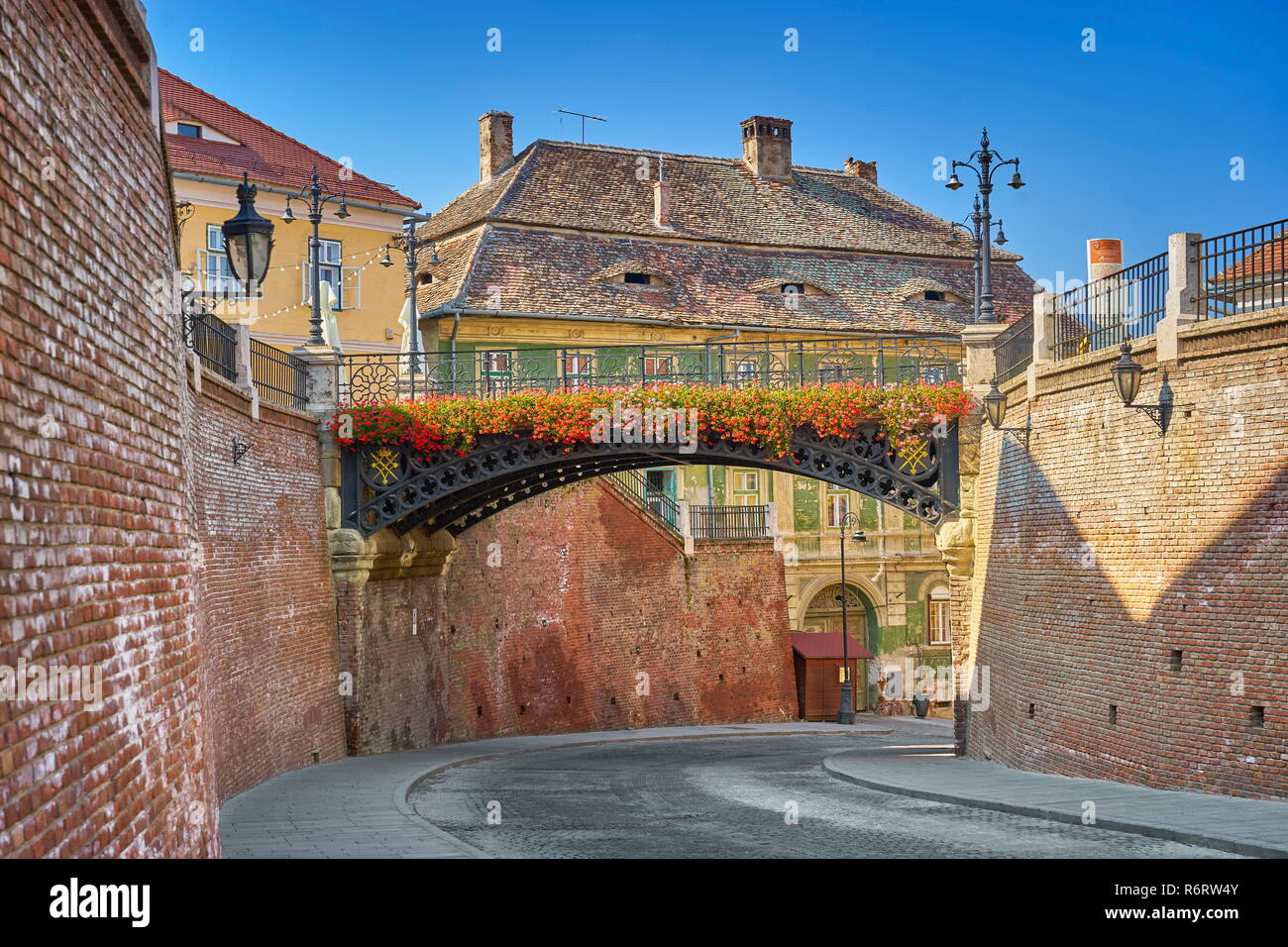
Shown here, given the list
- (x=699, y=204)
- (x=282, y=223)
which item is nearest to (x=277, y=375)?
(x=282, y=223)

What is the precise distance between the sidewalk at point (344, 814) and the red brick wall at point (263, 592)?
0.54m

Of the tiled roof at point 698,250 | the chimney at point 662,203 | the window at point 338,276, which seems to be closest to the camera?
the window at point 338,276

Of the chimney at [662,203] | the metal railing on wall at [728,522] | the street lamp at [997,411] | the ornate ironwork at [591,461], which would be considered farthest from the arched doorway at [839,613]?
the street lamp at [997,411]

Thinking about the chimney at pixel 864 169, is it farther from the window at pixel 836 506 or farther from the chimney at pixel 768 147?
the window at pixel 836 506

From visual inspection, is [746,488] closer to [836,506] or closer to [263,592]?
[836,506]

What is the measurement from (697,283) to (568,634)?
13.6 metres

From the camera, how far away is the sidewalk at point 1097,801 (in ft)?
43.4

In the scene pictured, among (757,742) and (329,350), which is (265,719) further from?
(757,742)

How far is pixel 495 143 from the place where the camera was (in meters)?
50.8

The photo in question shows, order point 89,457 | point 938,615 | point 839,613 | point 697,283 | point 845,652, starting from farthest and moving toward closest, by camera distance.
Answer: point 938,615, point 839,613, point 697,283, point 845,652, point 89,457

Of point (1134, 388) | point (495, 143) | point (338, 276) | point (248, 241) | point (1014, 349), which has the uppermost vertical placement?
point (495, 143)

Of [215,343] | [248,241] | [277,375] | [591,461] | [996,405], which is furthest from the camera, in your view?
[591,461]

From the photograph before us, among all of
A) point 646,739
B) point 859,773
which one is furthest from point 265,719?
point 646,739

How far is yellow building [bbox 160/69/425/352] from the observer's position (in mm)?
37250
